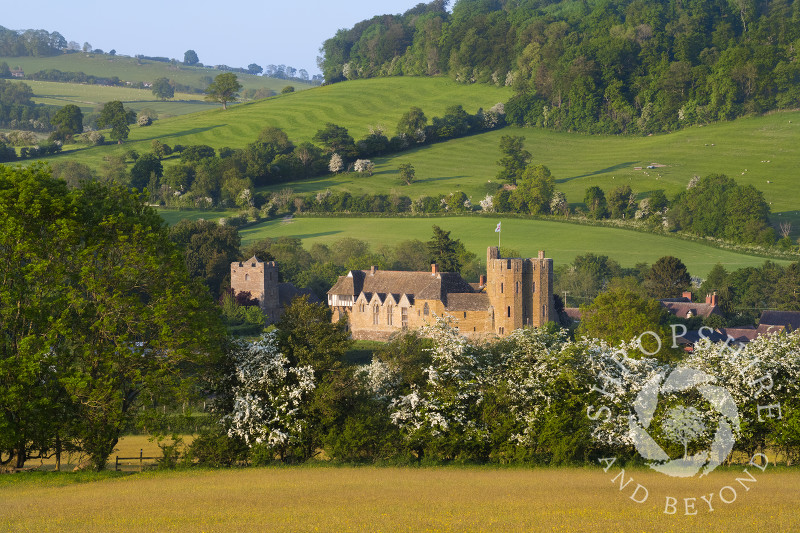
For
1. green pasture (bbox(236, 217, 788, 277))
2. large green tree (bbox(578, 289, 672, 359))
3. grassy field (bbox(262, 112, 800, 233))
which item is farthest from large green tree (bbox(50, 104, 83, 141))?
large green tree (bbox(578, 289, 672, 359))

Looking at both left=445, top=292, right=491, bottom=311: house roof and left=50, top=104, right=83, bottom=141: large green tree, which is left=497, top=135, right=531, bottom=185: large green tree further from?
left=50, top=104, right=83, bottom=141: large green tree

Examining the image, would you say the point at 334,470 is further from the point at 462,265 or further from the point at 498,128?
the point at 498,128

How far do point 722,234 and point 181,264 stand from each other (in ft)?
321

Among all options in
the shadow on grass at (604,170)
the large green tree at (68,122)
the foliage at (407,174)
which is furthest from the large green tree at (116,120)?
the shadow on grass at (604,170)

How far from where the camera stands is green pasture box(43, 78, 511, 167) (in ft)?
549

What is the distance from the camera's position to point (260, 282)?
3792 inches

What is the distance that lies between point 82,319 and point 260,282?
5701 cm

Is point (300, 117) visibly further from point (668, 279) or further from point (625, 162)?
point (668, 279)

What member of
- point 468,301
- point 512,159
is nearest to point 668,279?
point 468,301

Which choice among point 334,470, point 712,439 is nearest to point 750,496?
point 712,439

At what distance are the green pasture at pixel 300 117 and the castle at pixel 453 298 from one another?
2966 inches

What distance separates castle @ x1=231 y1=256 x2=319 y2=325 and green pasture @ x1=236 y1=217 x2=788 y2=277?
82.0 feet

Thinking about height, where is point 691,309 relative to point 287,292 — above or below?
below

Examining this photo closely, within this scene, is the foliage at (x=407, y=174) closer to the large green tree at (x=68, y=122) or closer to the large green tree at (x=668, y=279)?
the large green tree at (x=668, y=279)
